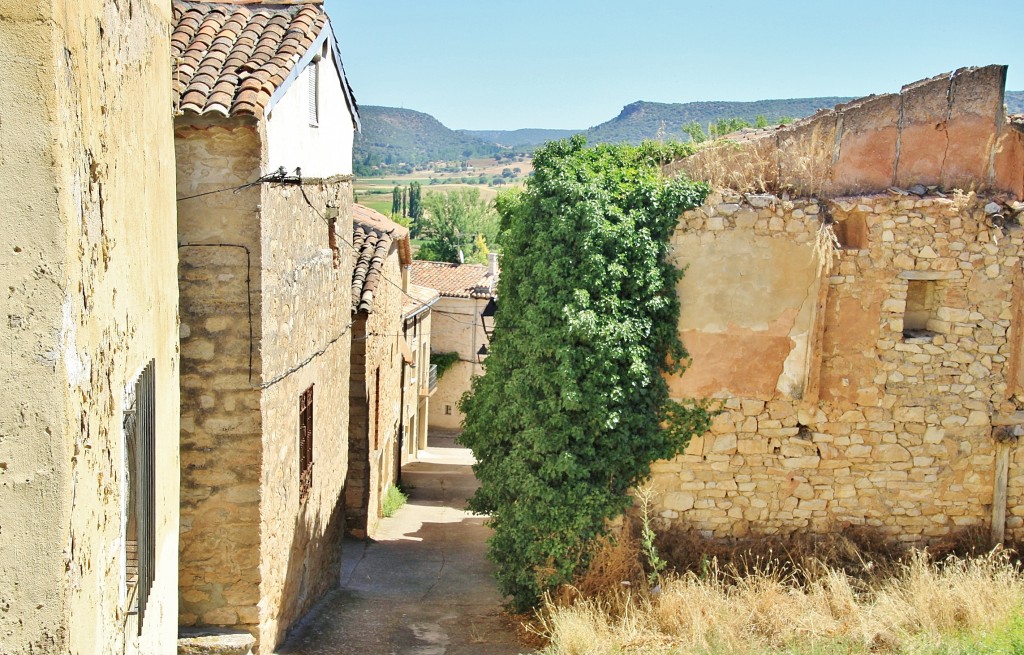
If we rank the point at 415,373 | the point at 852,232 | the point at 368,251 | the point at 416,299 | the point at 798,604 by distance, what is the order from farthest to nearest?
the point at 415,373 < the point at 416,299 < the point at 368,251 < the point at 852,232 < the point at 798,604

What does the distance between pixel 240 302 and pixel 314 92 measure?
11.5 feet

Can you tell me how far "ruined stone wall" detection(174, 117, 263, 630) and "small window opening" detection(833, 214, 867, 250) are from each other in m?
5.62

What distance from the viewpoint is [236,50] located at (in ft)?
27.8

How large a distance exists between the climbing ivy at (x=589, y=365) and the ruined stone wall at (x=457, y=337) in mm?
24164

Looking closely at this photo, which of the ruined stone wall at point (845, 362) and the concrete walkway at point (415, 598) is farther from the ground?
the ruined stone wall at point (845, 362)

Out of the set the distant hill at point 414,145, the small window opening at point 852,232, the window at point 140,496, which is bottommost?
the window at point 140,496

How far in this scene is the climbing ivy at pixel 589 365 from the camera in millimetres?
9133

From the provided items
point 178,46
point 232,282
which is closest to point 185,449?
point 232,282

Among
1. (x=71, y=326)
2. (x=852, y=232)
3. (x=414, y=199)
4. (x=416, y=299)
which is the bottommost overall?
(x=416, y=299)

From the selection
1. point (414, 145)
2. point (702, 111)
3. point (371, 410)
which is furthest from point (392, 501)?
point (414, 145)

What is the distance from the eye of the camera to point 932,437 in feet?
31.7

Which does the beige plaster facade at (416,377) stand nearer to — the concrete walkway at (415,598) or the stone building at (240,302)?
the concrete walkway at (415,598)

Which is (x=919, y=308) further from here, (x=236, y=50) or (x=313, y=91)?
(x=236, y=50)

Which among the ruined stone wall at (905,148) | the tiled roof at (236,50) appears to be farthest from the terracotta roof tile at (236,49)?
the ruined stone wall at (905,148)
